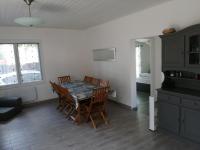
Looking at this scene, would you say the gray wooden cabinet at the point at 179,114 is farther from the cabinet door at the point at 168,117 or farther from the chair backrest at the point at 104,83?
the chair backrest at the point at 104,83

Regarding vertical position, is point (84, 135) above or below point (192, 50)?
below

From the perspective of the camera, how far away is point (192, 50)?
107 inches

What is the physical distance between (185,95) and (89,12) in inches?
108

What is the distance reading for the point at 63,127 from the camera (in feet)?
12.3

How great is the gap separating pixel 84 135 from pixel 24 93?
3.00m

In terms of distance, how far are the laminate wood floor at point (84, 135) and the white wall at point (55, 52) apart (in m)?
1.48

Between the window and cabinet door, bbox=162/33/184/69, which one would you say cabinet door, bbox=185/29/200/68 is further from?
the window

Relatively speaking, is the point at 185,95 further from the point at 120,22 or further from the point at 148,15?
the point at 120,22

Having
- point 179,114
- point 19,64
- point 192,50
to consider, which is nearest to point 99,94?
point 179,114

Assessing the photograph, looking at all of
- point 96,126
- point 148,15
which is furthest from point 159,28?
point 96,126

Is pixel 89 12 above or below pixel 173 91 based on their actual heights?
above

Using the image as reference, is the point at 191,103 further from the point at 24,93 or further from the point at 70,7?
the point at 24,93

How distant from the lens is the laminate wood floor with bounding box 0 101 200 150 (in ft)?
9.53

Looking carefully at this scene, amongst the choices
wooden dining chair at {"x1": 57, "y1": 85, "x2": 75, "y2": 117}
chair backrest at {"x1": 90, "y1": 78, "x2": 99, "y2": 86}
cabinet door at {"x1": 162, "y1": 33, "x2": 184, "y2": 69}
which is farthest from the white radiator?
cabinet door at {"x1": 162, "y1": 33, "x2": 184, "y2": 69}
